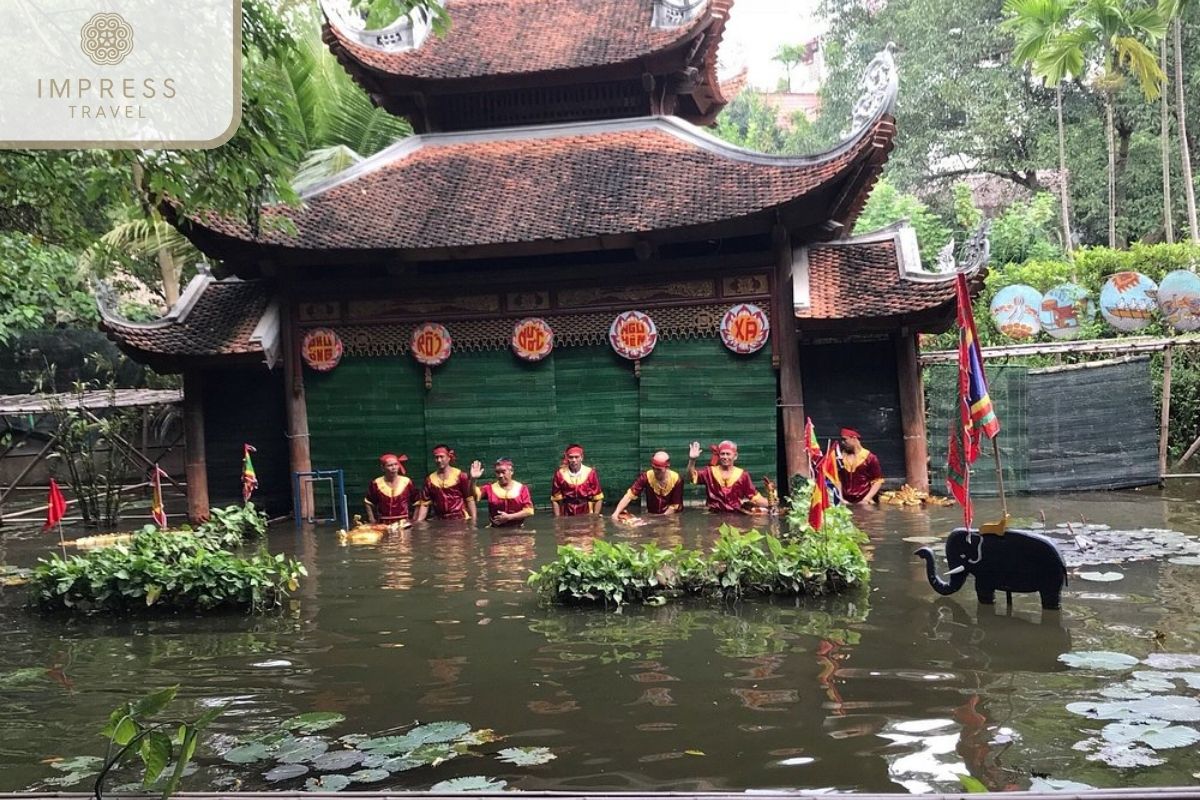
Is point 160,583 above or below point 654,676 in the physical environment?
above

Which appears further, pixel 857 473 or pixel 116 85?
pixel 857 473

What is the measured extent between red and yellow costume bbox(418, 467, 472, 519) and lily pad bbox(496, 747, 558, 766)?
9243mm

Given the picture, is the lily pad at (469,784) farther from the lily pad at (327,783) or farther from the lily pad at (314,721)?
the lily pad at (314,721)

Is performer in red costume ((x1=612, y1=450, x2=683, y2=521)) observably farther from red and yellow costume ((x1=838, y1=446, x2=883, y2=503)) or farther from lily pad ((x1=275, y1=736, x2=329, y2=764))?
lily pad ((x1=275, y1=736, x2=329, y2=764))

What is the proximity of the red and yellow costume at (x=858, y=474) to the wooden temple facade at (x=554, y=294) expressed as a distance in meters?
0.76

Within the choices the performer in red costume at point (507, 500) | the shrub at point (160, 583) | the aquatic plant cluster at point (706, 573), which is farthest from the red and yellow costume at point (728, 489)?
the shrub at point (160, 583)

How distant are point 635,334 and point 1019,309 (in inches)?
336

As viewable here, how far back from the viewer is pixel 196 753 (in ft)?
16.6

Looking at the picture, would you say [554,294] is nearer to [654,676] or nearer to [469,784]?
[654,676]

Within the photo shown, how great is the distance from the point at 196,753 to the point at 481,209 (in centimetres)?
1066

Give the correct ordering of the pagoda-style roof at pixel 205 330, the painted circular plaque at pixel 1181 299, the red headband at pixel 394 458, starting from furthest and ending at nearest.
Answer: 1. the painted circular plaque at pixel 1181 299
2. the pagoda-style roof at pixel 205 330
3. the red headband at pixel 394 458

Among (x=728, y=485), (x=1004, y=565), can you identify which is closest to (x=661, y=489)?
(x=728, y=485)

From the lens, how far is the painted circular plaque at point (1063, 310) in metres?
19.5

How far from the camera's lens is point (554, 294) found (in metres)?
15.1
